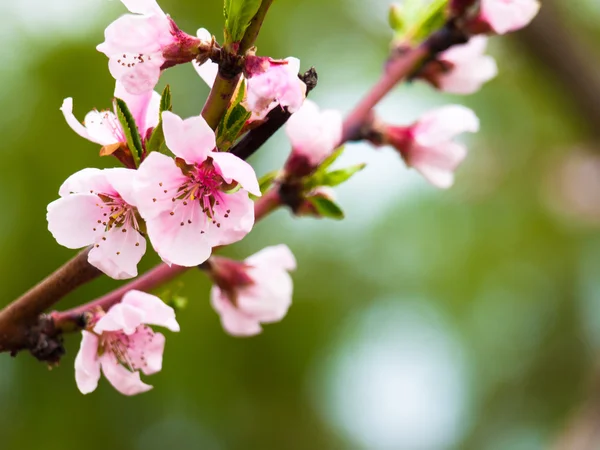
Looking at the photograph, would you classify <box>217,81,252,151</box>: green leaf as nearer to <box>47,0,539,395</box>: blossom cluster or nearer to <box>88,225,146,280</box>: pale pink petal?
<box>47,0,539,395</box>: blossom cluster

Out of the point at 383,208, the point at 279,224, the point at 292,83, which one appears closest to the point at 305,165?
the point at 292,83

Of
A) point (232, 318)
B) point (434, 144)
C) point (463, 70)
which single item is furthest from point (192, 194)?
point (463, 70)

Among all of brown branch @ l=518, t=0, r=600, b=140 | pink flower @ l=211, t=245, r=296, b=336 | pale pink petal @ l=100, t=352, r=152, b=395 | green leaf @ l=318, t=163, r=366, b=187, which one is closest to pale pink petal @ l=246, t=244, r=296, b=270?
pink flower @ l=211, t=245, r=296, b=336

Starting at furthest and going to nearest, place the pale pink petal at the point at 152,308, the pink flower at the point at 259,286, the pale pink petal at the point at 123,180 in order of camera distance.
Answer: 1. the pink flower at the point at 259,286
2. the pale pink petal at the point at 152,308
3. the pale pink petal at the point at 123,180

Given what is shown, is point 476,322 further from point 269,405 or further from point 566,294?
point 269,405

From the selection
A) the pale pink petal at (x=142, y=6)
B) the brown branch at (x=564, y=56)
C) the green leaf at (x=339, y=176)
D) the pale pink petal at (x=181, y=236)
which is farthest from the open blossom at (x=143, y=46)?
the brown branch at (x=564, y=56)

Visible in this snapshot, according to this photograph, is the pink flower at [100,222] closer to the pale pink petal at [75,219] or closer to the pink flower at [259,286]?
the pale pink petal at [75,219]
